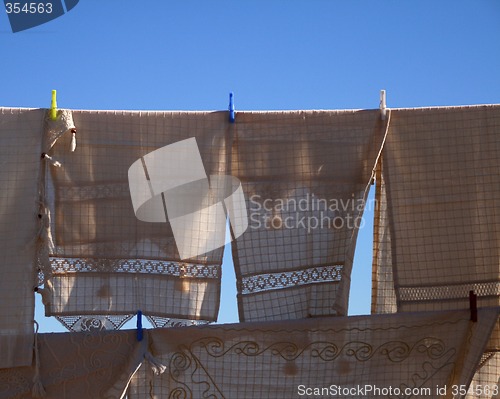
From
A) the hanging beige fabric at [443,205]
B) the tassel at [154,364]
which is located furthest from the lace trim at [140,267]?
the hanging beige fabric at [443,205]

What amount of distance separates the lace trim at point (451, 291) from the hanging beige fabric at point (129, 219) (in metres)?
0.70

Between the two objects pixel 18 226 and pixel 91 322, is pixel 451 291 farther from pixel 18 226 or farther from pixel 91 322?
pixel 18 226

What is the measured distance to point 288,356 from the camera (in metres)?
3.23

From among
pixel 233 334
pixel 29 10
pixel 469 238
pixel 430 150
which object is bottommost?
pixel 233 334

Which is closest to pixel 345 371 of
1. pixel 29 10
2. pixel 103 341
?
pixel 103 341

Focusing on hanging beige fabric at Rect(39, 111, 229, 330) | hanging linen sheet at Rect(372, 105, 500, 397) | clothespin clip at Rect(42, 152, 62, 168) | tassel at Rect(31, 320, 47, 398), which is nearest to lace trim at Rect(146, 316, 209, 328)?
hanging beige fabric at Rect(39, 111, 229, 330)

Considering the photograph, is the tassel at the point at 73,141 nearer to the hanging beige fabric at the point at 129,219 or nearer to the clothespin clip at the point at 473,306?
the hanging beige fabric at the point at 129,219

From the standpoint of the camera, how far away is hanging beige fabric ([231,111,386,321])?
10.7 feet

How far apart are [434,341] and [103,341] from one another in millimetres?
1141

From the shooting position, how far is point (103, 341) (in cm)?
321

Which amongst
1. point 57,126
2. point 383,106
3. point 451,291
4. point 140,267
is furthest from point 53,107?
point 451,291

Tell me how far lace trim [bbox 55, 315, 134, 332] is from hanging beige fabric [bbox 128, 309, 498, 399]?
134mm

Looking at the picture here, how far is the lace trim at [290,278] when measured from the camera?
326 centimetres

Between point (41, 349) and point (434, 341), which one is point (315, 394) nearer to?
point (434, 341)
